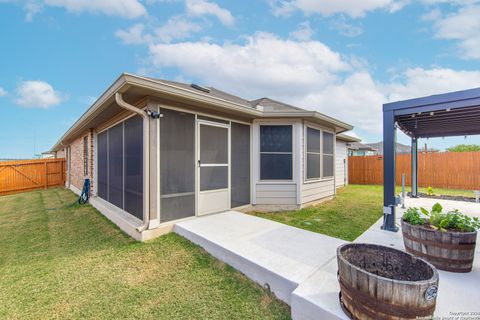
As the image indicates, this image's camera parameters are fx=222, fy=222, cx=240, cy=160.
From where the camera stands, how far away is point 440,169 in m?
11.1

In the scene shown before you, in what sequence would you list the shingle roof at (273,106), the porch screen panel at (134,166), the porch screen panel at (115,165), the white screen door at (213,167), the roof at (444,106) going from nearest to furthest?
1. the roof at (444,106)
2. the porch screen panel at (134,166)
3. the white screen door at (213,167)
4. the porch screen panel at (115,165)
5. the shingle roof at (273,106)

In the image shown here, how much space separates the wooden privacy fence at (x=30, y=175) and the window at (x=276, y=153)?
14093 millimetres

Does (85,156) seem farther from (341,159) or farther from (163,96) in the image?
(341,159)

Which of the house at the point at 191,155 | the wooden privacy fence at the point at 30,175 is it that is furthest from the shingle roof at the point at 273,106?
the wooden privacy fence at the point at 30,175

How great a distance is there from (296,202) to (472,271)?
3.80m

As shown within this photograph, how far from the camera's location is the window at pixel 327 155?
7.48m

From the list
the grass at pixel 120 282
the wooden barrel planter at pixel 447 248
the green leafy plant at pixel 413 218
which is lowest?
the grass at pixel 120 282

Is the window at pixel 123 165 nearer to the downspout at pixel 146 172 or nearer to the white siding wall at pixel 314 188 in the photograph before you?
the downspout at pixel 146 172

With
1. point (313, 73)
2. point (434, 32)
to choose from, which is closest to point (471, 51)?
point (434, 32)

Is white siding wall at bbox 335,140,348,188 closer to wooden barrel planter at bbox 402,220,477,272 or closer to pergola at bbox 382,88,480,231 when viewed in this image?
pergola at bbox 382,88,480,231

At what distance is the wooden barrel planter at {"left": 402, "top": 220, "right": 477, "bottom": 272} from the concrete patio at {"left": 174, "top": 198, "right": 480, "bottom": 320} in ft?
0.35

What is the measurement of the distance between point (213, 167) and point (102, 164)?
165 inches

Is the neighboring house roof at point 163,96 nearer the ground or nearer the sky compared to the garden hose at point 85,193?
nearer the sky

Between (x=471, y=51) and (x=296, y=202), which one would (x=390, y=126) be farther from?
(x=471, y=51)
